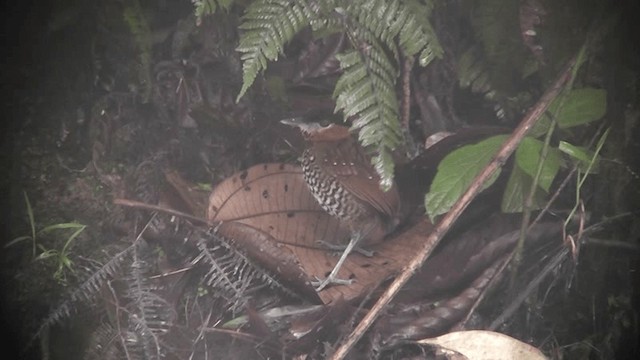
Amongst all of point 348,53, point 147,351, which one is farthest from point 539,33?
point 147,351

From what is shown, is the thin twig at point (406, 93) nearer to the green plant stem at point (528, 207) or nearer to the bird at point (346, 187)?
the bird at point (346, 187)

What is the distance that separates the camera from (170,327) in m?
1.11

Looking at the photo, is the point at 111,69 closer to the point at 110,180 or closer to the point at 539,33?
the point at 110,180

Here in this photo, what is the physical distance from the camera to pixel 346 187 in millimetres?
1076

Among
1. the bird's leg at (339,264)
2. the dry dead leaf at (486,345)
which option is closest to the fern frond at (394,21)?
the bird's leg at (339,264)

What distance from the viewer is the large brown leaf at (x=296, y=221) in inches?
42.5

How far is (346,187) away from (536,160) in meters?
0.24

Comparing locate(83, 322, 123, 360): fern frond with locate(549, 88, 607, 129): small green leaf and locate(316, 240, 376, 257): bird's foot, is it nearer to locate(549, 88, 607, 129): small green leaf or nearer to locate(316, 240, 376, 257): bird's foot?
locate(316, 240, 376, 257): bird's foot

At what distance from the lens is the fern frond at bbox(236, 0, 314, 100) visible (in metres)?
1.02

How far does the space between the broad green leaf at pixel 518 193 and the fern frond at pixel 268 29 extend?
1.09 ft

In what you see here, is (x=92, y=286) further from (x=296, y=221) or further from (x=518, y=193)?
(x=518, y=193)

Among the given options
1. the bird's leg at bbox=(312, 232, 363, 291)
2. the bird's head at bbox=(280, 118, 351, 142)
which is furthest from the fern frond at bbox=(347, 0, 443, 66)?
the bird's leg at bbox=(312, 232, 363, 291)

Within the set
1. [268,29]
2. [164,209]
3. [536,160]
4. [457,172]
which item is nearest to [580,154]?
[536,160]

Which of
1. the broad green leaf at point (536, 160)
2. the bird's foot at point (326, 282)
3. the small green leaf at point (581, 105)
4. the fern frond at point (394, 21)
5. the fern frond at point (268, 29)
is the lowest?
the bird's foot at point (326, 282)
